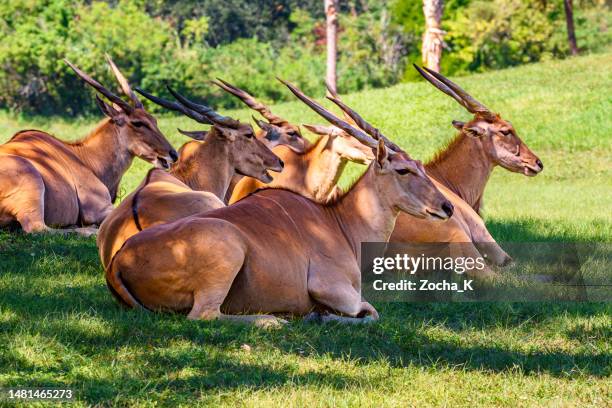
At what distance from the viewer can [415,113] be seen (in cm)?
2412

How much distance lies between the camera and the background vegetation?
3297cm

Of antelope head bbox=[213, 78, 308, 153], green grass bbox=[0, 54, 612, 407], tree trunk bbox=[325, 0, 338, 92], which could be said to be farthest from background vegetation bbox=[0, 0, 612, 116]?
green grass bbox=[0, 54, 612, 407]

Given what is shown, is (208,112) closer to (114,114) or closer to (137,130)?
(137,130)

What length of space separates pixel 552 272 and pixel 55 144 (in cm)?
506

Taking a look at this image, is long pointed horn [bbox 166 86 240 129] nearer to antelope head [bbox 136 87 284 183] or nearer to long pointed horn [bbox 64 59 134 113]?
antelope head [bbox 136 87 284 183]

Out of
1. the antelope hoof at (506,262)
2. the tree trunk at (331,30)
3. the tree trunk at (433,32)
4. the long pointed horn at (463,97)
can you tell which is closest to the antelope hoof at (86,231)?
the long pointed horn at (463,97)

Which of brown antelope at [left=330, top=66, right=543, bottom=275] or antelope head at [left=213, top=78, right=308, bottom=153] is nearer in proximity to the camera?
brown antelope at [left=330, top=66, right=543, bottom=275]

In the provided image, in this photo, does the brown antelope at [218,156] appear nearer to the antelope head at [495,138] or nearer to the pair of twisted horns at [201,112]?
the pair of twisted horns at [201,112]

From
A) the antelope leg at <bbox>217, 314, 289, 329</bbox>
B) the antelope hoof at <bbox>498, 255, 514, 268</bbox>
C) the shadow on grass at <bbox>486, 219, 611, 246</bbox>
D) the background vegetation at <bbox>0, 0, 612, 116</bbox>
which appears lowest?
the background vegetation at <bbox>0, 0, 612, 116</bbox>

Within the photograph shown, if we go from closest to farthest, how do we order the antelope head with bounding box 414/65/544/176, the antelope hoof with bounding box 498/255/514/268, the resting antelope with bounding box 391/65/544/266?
the antelope hoof with bounding box 498/255/514/268 < the resting antelope with bounding box 391/65/544/266 < the antelope head with bounding box 414/65/544/176

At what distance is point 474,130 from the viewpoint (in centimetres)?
1023

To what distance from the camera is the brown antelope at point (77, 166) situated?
992cm

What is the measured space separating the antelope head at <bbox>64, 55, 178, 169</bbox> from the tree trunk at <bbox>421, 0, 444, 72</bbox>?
14508 mm

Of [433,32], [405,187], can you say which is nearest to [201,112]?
[405,187]
